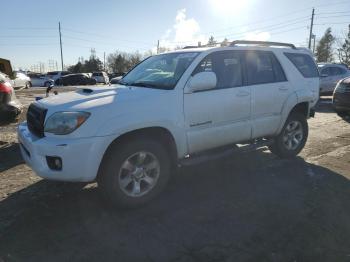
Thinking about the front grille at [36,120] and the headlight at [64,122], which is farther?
the front grille at [36,120]

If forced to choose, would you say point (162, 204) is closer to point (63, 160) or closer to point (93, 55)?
point (63, 160)

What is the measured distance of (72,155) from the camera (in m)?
3.73

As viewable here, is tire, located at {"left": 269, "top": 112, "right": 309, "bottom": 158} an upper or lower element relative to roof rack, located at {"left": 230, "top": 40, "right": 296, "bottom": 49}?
lower

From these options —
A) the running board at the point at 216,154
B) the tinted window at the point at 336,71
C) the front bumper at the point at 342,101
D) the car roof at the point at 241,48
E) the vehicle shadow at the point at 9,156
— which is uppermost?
the car roof at the point at 241,48

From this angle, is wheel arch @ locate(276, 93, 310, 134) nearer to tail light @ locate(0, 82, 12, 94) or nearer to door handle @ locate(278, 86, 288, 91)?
door handle @ locate(278, 86, 288, 91)

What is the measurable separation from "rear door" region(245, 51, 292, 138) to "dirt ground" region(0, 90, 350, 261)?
0.75m

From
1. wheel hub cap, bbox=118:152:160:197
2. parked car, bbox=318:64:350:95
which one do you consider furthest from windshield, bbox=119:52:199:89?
parked car, bbox=318:64:350:95

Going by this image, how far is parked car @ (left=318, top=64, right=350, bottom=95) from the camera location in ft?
53.3

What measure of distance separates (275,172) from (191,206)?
6.35 ft

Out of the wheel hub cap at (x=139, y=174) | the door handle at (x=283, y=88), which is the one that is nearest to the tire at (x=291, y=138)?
the door handle at (x=283, y=88)

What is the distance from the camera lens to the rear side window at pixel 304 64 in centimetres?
627

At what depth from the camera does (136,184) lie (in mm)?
4258

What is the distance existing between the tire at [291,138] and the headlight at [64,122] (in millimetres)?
3576

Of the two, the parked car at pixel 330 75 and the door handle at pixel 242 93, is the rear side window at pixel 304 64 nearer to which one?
the door handle at pixel 242 93
